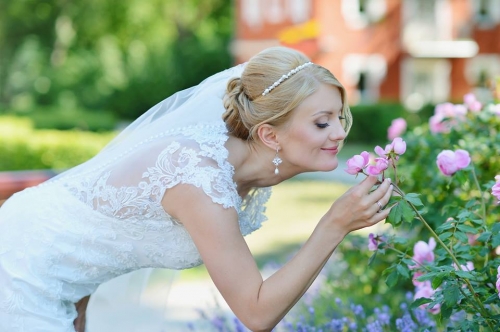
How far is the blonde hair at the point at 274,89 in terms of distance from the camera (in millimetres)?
2098

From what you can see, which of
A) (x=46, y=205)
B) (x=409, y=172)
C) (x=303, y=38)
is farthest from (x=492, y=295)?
(x=303, y=38)

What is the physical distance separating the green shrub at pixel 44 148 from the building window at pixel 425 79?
14.8 meters

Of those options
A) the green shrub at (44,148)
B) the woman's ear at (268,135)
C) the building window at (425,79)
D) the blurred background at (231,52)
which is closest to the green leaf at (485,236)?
the woman's ear at (268,135)

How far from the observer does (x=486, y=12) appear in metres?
24.6

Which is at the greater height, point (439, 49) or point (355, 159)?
point (355, 159)

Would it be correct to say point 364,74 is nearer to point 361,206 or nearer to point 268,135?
point 268,135

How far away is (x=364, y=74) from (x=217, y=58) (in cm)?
636

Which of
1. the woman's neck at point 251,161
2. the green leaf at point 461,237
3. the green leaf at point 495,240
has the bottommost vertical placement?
the green leaf at point 495,240

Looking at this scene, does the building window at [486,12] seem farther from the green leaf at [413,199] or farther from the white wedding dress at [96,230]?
the green leaf at [413,199]

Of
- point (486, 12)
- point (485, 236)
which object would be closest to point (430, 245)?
point (485, 236)

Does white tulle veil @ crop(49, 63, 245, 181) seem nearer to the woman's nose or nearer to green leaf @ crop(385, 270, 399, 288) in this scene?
the woman's nose

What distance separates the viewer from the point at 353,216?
1923mm

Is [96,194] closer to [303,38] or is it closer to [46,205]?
[46,205]

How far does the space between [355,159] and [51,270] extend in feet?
3.30
